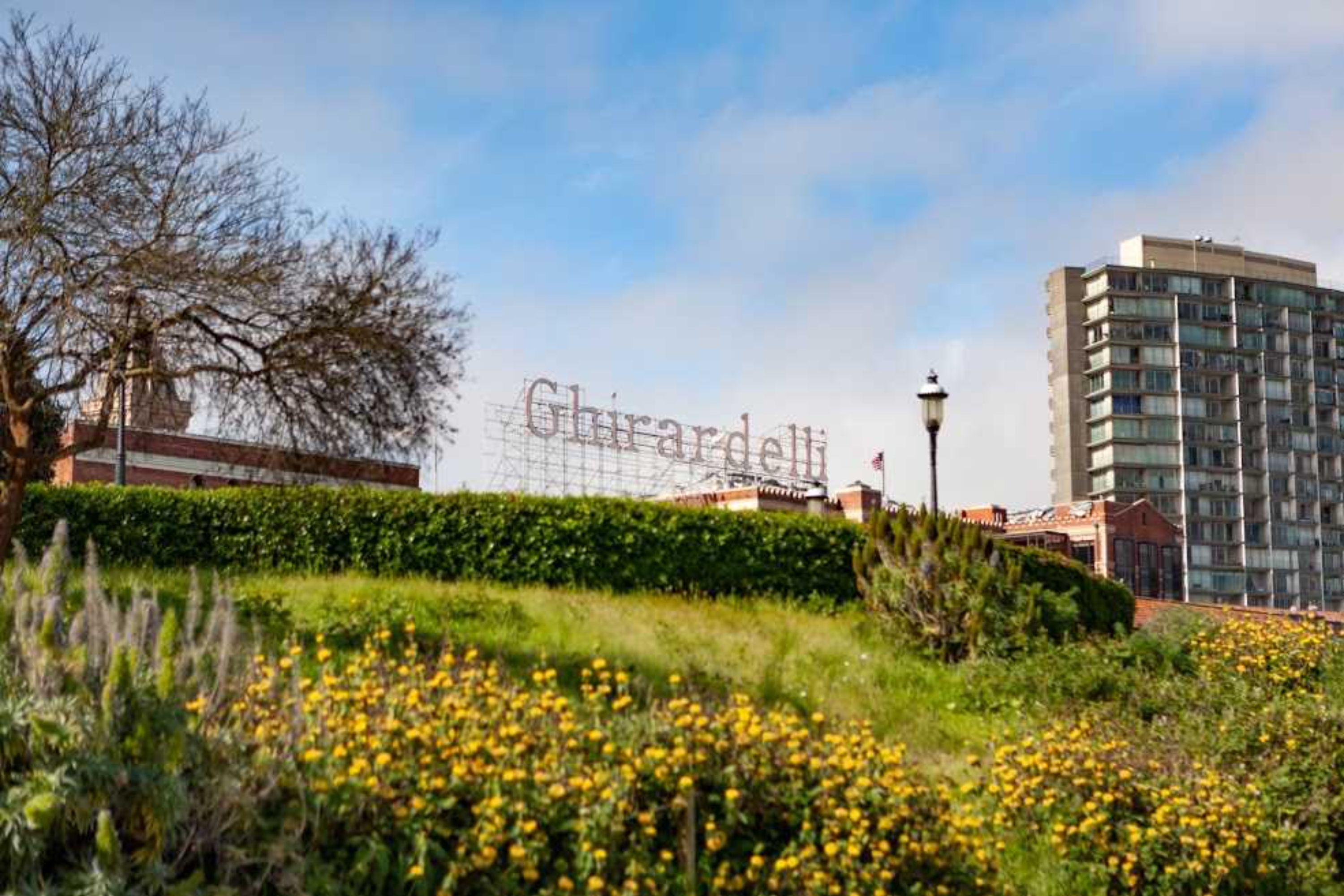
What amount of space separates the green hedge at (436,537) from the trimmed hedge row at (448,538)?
0.05 ft

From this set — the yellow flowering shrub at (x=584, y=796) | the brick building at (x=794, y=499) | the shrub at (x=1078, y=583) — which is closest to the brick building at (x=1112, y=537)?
the brick building at (x=794, y=499)

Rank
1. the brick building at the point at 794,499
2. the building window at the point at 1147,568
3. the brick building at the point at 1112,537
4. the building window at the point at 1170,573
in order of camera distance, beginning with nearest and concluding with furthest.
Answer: the brick building at the point at 794,499
the brick building at the point at 1112,537
the building window at the point at 1147,568
the building window at the point at 1170,573

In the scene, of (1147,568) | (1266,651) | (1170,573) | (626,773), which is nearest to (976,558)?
(1266,651)

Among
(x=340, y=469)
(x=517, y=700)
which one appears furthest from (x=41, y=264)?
(x=517, y=700)

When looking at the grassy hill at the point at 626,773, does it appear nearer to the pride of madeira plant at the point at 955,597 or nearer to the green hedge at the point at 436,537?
the pride of madeira plant at the point at 955,597

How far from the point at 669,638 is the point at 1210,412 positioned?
111841mm

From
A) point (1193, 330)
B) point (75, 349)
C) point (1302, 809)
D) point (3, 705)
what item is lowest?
point (1302, 809)

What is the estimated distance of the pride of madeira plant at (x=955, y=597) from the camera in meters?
15.7

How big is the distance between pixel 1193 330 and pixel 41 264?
11154 centimetres

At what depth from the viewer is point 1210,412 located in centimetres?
11669

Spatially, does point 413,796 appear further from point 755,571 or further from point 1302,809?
point 755,571

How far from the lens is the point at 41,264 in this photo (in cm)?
1739

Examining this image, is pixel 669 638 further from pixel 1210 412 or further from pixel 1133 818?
pixel 1210 412

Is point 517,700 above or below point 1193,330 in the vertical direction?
below
